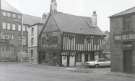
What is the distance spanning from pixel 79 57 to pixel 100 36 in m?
6.09

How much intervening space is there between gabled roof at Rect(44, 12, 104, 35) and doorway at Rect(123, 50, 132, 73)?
15.6 metres

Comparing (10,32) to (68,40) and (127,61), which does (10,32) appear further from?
(127,61)

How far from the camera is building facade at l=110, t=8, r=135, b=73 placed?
24.4m

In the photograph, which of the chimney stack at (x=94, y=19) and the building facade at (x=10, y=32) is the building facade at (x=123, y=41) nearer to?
the chimney stack at (x=94, y=19)

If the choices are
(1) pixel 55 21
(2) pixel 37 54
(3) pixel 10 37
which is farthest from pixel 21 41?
(1) pixel 55 21

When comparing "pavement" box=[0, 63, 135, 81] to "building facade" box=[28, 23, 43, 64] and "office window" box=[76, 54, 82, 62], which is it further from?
"building facade" box=[28, 23, 43, 64]

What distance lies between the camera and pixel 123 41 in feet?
83.3

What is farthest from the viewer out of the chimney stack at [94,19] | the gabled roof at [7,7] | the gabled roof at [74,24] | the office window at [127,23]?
the gabled roof at [7,7]

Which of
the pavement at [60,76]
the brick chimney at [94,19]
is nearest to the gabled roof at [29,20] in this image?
the brick chimney at [94,19]

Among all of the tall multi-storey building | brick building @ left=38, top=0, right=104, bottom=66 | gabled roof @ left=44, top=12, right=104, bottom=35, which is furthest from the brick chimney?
the tall multi-storey building

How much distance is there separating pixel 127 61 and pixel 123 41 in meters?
2.23

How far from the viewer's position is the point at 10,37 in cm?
5472

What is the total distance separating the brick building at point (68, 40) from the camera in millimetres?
38531

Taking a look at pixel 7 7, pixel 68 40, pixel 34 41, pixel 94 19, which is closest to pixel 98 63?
pixel 68 40
